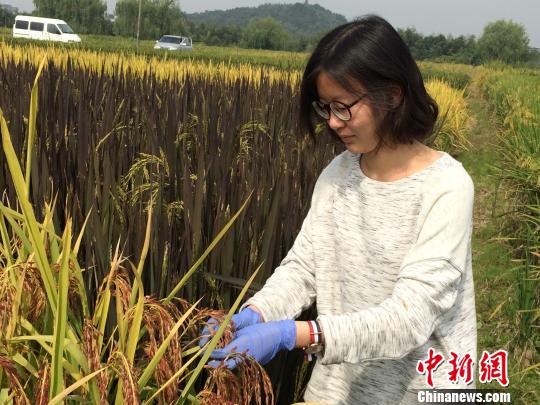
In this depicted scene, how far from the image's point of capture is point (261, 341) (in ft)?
3.50

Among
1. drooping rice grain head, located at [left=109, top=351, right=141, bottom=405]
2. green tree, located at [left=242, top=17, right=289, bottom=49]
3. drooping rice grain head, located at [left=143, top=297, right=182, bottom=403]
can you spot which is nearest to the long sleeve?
drooping rice grain head, located at [left=143, top=297, right=182, bottom=403]

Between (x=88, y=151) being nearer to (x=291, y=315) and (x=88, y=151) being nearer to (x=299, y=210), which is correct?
(x=299, y=210)

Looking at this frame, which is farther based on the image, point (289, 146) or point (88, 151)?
point (289, 146)

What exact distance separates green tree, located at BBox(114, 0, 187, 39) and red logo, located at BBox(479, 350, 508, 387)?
69615 millimetres

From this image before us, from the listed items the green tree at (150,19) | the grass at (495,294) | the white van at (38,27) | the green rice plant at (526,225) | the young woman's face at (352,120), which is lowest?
the grass at (495,294)

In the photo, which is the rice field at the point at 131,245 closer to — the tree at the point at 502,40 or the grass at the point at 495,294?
the grass at the point at 495,294

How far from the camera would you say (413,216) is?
1206 millimetres

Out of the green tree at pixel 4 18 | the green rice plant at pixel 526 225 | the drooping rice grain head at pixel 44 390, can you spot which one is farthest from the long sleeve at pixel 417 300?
the green tree at pixel 4 18

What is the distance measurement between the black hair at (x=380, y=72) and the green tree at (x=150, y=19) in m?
69.6

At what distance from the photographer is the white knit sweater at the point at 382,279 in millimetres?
1061

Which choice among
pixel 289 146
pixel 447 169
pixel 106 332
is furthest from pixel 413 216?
pixel 289 146

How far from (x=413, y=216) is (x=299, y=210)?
2.35ft

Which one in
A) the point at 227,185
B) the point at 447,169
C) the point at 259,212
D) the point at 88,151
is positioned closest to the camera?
the point at 447,169

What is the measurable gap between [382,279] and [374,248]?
8cm
